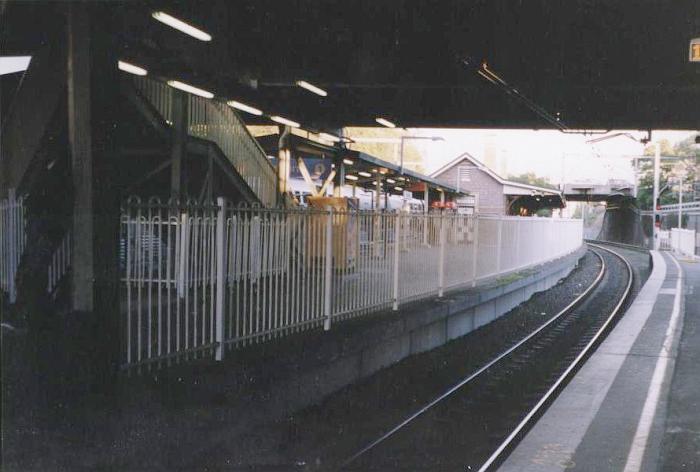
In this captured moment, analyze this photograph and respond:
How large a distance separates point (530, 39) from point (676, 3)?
247 cm

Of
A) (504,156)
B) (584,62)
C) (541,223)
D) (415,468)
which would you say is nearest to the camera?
(415,468)

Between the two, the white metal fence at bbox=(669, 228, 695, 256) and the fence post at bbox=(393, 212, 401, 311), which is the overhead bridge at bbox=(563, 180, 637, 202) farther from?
the fence post at bbox=(393, 212, 401, 311)

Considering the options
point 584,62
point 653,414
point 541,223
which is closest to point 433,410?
point 653,414

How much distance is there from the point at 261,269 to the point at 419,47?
6.32 metres

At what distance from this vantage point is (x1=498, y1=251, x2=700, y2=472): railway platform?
555 centimetres

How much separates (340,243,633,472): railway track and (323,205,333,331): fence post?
1.61 metres

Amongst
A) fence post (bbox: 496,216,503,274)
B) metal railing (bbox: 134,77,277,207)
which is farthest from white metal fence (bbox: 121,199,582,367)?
metal railing (bbox: 134,77,277,207)

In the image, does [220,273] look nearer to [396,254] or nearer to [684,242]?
[396,254]

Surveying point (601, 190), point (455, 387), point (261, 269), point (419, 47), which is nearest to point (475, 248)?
point (419, 47)

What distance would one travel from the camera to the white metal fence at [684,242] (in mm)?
34219

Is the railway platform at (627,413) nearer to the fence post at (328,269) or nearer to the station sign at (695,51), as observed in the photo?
the fence post at (328,269)

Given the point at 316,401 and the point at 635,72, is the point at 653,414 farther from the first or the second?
the point at 635,72

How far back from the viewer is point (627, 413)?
22.1ft

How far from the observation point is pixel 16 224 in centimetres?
911
